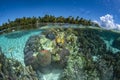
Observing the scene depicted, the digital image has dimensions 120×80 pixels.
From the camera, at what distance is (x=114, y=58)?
50.6 ft

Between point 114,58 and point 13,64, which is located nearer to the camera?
point 13,64

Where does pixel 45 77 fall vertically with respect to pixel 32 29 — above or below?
below

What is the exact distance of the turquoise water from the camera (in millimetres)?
14312

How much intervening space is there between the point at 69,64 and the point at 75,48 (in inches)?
29.4

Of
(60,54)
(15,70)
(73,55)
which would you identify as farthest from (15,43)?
(73,55)

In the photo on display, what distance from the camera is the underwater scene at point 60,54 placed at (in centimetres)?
1414

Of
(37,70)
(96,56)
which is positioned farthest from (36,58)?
(96,56)

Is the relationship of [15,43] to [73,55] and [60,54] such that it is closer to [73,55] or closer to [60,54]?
[60,54]

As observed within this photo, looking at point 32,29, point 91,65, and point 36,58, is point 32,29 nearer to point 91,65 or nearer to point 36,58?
point 36,58

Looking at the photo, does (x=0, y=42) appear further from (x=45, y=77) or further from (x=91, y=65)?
(x=91, y=65)

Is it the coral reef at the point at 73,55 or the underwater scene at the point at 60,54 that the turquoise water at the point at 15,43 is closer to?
the underwater scene at the point at 60,54

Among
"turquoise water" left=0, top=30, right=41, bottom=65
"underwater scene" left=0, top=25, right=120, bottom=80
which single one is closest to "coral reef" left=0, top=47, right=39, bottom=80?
"underwater scene" left=0, top=25, right=120, bottom=80

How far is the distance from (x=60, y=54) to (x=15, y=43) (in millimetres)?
1672

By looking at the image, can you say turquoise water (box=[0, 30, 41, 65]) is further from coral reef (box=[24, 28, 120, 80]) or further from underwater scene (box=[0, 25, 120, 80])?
coral reef (box=[24, 28, 120, 80])
